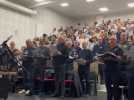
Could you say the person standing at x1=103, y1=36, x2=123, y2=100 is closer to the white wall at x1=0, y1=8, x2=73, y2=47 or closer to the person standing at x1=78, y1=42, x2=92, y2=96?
the person standing at x1=78, y1=42, x2=92, y2=96

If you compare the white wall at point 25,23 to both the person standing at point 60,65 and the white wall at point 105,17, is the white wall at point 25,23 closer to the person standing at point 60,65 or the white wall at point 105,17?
the white wall at point 105,17

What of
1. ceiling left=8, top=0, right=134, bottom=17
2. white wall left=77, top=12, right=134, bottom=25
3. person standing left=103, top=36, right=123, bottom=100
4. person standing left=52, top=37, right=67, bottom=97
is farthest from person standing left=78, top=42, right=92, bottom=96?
white wall left=77, top=12, right=134, bottom=25

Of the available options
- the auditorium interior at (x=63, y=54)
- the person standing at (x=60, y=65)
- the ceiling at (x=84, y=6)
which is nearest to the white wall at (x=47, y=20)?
the auditorium interior at (x=63, y=54)

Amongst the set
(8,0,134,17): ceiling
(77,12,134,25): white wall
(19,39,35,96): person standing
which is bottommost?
(19,39,35,96): person standing

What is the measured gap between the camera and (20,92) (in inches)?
337

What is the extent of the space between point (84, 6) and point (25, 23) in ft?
9.61

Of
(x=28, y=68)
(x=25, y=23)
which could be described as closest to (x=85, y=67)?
(x=28, y=68)

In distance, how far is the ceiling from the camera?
13258 mm

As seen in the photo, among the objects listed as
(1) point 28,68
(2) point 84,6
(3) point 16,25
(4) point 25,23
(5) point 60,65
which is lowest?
(1) point 28,68

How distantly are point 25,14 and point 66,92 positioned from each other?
6.32 m

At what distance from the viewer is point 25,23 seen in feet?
44.1

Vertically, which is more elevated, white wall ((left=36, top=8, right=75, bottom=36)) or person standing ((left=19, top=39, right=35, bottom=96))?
white wall ((left=36, top=8, right=75, bottom=36))

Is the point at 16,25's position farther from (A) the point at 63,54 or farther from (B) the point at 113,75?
(B) the point at 113,75

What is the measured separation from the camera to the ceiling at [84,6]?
43.5 feet
